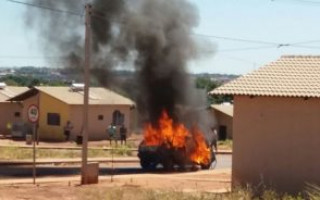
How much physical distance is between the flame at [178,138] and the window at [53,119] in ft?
58.0

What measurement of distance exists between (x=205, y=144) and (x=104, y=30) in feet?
23.2

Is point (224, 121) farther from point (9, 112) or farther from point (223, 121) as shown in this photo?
point (9, 112)

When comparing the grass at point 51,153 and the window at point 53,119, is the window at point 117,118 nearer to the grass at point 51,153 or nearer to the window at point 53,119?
the window at point 53,119

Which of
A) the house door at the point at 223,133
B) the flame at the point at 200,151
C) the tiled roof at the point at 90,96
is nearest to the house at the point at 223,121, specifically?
the house door at the point at 223,133

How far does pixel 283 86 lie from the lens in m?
20.8

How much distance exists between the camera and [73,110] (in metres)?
49.0

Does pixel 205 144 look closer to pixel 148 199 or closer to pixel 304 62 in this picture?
pixel 304 62

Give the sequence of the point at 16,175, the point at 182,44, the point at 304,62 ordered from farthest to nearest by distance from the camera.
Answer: the point at 182,44 → the point at 16,175 → the point at 304,62

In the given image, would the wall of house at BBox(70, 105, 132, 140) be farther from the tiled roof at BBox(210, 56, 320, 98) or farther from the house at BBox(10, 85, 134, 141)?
the tiled roof at BBox(210, 56, 320, 98)

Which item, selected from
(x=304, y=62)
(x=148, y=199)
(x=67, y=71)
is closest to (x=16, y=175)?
(x=67, y=71)

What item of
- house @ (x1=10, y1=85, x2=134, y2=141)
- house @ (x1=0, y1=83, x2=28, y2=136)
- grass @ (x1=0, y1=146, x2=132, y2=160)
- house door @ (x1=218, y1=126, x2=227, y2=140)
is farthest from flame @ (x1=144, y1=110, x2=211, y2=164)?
house @ (x1=0, y1=83, x2=28, y2=136)

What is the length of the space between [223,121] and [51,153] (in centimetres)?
2241

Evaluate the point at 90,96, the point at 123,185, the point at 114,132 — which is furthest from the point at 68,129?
the point at 123,185

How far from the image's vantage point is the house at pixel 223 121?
183 ft
